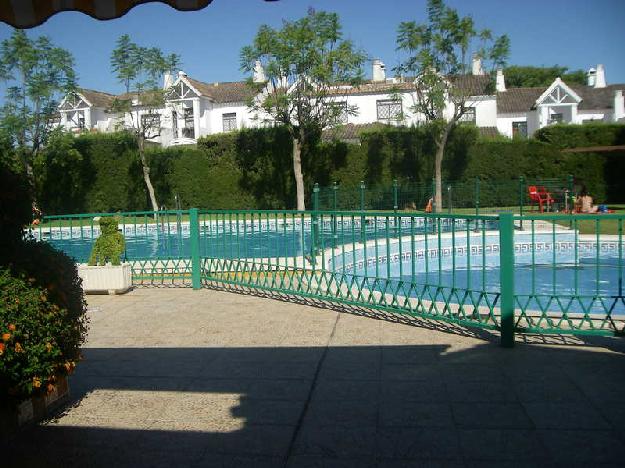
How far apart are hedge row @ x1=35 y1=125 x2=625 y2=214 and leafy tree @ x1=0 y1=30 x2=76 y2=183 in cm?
133

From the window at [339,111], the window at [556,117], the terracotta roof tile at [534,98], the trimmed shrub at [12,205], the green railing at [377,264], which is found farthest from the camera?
the terracotta roof tile at [534,98]

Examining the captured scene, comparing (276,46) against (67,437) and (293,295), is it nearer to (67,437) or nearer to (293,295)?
(293,295)

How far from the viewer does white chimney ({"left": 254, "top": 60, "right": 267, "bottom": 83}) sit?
24.8m

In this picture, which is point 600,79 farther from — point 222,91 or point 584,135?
point 222,91

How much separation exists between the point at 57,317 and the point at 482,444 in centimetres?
282

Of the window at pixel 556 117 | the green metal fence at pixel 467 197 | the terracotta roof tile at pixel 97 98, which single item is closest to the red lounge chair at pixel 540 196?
the green metal fence at pixel 467 197

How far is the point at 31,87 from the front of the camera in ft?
83.6

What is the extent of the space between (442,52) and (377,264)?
63.9 feet

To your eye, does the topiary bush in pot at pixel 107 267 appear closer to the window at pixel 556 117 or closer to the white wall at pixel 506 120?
the window at pixel 556 117

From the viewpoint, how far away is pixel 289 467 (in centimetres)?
334

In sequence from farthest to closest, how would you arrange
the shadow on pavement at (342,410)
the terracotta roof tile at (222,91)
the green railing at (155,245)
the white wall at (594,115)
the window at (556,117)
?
1. the white wall at (594,115)
2. the window at (556,117)
3. the terracotta roof tile at (222,91)
4. the green railing at (155,245)
5. the shadow on pavement at (342,410)

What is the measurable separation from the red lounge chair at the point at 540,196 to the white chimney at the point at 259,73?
11743 millimetres

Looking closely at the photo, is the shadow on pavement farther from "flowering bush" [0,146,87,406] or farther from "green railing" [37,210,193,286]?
"green railing" [37,210,193,286]

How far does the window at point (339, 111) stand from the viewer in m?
25.1
